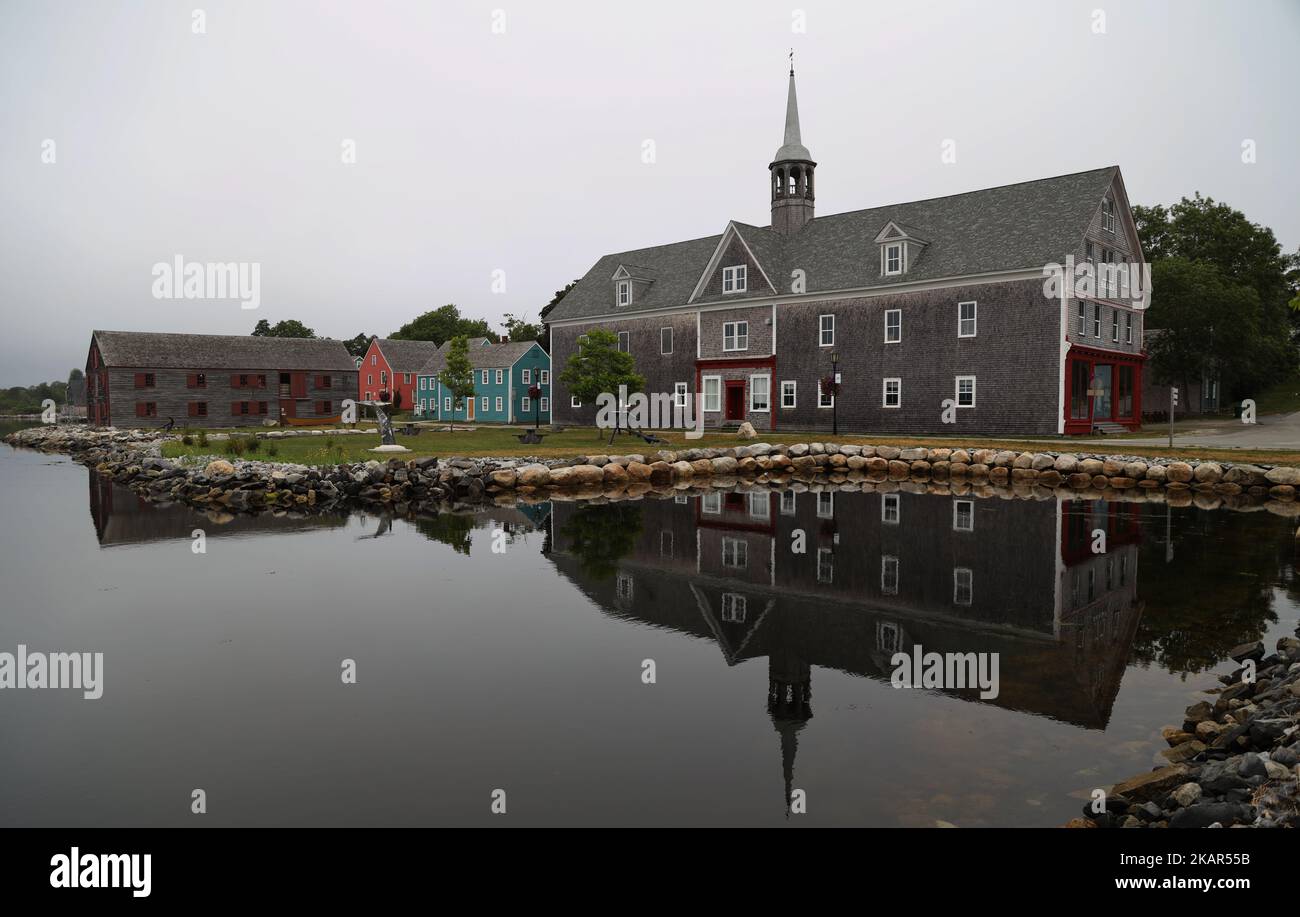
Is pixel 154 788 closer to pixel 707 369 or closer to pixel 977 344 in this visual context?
pixel 977 344

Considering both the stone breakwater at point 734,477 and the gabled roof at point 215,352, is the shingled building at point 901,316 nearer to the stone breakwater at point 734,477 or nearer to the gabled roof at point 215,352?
the stone breakwater at point 734,477

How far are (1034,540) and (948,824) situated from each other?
11.9m

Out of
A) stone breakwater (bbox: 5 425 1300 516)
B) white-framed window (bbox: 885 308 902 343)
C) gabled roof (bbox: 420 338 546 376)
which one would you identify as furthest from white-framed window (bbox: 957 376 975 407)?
gabled roof (bbox: 420 338 546 376)

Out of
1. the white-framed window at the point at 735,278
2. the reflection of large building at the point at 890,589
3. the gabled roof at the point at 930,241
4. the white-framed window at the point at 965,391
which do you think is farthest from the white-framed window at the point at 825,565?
the white-framed window at the point at 735,278

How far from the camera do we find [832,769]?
6449 mm

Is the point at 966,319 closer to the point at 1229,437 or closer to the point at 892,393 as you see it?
the point at 892,393

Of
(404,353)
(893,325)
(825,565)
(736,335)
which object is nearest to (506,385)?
(404,353)

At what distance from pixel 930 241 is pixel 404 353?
206 ft

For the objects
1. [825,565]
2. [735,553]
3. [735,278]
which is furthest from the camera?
[735,278]

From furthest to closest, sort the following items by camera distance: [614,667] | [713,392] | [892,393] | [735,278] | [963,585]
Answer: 1. [713,392]
2. [735,278]
3. [892,393]
4. [963,585]
5. [614,667]

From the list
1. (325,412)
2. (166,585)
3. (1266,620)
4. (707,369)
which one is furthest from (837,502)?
(325,412)

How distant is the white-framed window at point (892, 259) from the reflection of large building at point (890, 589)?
20.2 metres

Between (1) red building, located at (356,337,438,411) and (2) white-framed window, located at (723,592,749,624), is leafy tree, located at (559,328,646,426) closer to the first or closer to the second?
(2) white-framed window, located at (723,592,749,624)

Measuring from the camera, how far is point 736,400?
44.1 meters
